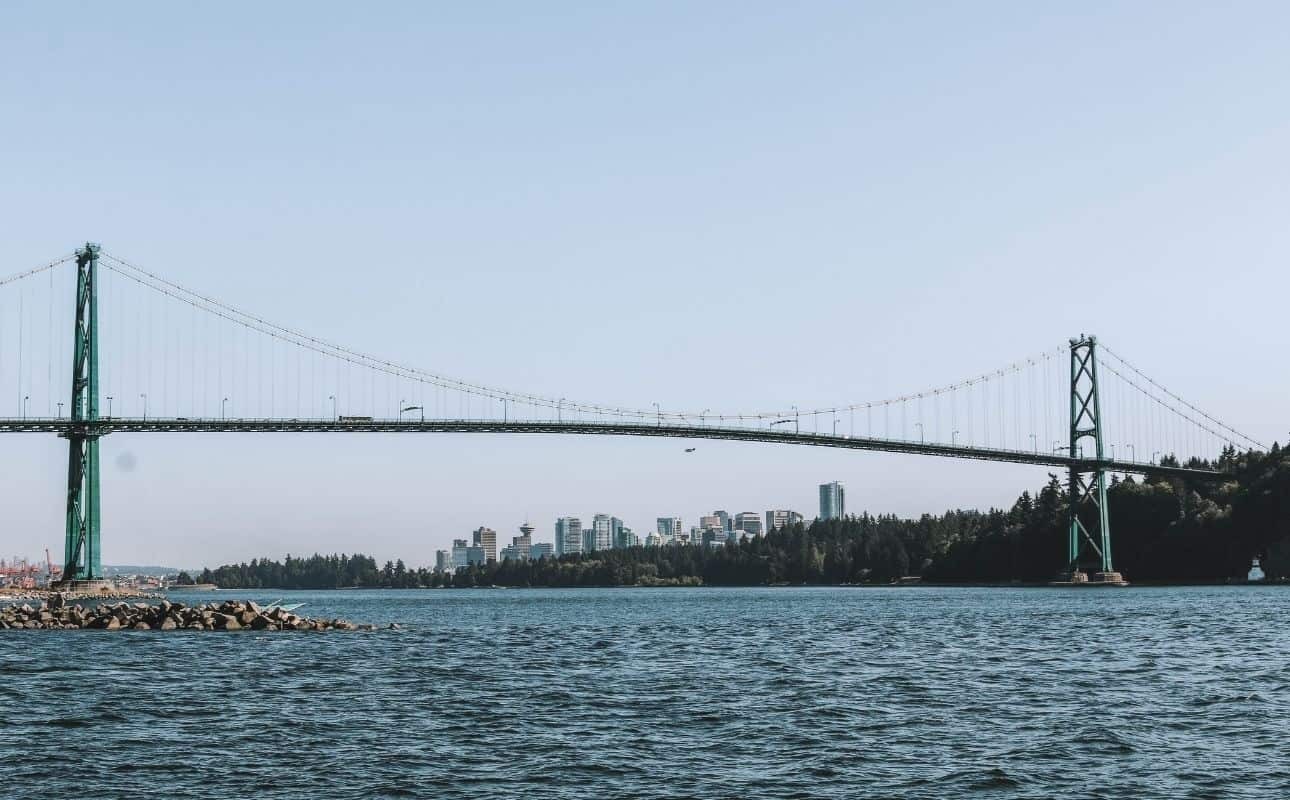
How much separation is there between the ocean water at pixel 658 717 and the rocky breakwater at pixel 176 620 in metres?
8.77

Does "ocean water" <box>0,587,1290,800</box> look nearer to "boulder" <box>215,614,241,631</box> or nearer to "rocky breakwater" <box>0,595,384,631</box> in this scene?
"boulder" <box>215,614,241,631</box>

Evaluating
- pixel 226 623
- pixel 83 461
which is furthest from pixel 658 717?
pixel 83 461

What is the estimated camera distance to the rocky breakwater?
190ft

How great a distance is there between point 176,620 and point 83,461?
118 feet

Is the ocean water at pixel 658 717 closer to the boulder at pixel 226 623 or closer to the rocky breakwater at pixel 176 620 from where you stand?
the boulder at pixel 226 623

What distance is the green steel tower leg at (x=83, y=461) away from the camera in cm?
8869

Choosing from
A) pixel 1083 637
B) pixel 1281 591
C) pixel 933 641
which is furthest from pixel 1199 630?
pixel 1281 591

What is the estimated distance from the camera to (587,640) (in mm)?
51719

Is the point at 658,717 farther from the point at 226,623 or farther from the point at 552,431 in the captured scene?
the point at 552,431

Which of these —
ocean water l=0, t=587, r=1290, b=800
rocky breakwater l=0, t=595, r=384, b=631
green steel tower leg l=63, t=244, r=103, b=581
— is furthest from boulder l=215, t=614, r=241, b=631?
green steel tower leg l=63, t=244, r=103, b=581

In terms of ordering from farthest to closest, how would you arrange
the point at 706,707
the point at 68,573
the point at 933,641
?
1. the point at 68,573
2. the point at 933,641
3. the point at 706,707

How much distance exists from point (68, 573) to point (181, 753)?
238ft

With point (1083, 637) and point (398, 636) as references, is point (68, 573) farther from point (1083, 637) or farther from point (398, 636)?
point (1083, 637)

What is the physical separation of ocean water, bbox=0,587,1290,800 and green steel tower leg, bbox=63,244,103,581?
4120cm
